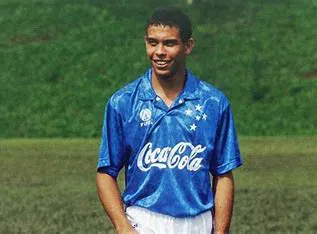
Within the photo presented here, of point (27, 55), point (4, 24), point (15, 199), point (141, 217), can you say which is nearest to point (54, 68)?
point (27, 55)

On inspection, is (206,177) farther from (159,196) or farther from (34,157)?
(34,157)

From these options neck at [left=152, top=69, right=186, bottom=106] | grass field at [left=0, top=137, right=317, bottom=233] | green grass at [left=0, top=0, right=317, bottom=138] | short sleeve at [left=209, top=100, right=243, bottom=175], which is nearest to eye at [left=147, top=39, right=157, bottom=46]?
neck at [left=152, top=69, right=186, bottom=106]

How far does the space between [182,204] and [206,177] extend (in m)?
0.15

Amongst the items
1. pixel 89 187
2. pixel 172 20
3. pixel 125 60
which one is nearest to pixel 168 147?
pixel 172 20

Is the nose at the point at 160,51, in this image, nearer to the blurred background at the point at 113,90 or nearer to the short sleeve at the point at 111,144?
the short sleeve at the point at 111,144

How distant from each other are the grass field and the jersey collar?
250 inches

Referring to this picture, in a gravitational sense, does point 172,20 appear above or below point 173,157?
above

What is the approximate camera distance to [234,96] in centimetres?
2497

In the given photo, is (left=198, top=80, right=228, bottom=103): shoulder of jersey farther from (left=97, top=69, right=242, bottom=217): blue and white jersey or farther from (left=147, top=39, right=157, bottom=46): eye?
(left=147, top=39, right=157, bottom=46): eye

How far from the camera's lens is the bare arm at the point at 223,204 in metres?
4.38

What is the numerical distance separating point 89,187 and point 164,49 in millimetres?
10112

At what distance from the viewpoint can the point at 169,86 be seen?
4469 millimetres

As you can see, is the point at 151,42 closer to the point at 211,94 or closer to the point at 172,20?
the point at 172,20

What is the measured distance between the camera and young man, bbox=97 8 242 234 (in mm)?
4355
